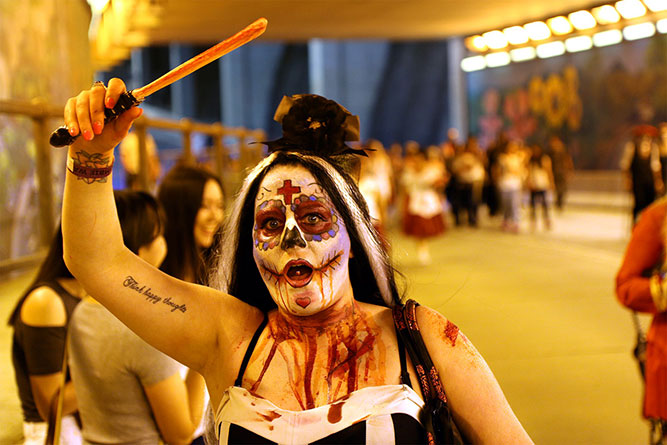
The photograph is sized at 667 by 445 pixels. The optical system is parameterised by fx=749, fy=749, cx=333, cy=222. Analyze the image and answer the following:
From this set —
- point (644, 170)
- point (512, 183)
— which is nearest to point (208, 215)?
point (644, 170)

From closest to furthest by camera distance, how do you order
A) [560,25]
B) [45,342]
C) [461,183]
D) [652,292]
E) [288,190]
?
[288,190] → [45,342] → [652,292] → [461,183] → [560,25]

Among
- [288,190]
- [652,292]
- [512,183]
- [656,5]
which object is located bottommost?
[512,183]

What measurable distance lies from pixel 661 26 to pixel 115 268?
16.5m

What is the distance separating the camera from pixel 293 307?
1.50 m

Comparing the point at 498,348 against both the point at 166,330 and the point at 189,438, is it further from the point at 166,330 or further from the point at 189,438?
the point at 166,330

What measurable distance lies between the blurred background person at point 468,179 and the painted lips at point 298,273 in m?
13.3

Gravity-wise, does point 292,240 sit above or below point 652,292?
above

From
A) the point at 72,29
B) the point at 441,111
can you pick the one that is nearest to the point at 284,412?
the point at 72,29

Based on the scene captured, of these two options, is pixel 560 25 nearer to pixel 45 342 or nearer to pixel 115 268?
pixel 45 342

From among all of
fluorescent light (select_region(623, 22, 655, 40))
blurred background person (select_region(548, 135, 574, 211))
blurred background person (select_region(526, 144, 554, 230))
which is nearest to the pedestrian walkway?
blurred background person (select_region(526, 144, 554, 230))

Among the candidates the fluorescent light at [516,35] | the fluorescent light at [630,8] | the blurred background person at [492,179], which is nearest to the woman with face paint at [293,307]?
the blurred background person at [492,179]

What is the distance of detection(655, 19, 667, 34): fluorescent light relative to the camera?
613 inches

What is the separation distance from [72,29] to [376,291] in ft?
21.9

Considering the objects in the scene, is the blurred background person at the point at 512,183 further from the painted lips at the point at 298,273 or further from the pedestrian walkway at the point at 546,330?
the painted lips at the point at 298,273
